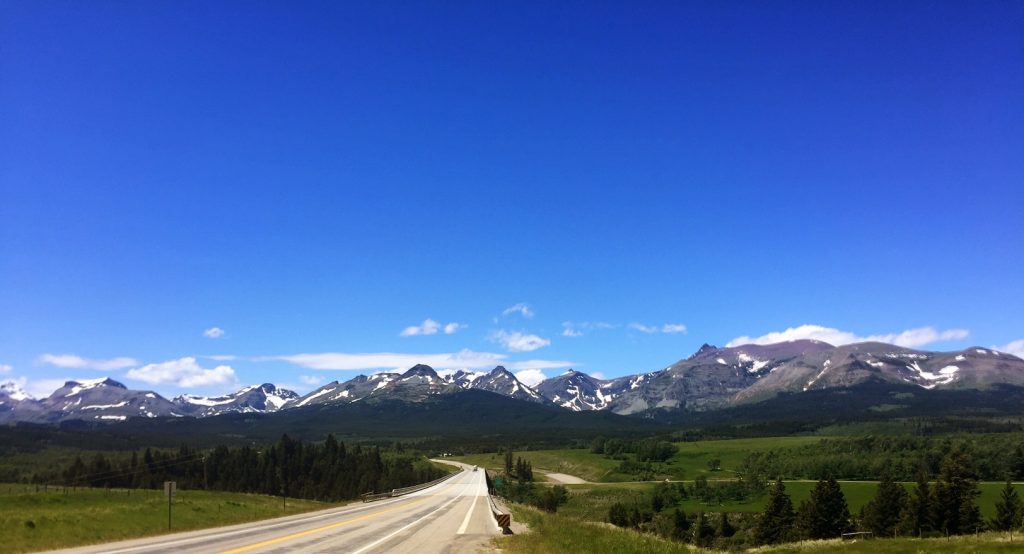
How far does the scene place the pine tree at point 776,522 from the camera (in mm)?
92938

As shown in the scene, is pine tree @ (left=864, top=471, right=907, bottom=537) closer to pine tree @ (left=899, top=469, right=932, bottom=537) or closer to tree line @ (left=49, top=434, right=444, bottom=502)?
pine tree @ (left=899, top=469, right=932, bottom=537)

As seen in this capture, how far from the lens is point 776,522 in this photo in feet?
309

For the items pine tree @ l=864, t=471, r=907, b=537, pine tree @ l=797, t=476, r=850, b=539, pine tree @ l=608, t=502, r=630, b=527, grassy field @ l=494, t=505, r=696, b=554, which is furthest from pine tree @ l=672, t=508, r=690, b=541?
grassy field @ l=494, t=505, r=696, b=554

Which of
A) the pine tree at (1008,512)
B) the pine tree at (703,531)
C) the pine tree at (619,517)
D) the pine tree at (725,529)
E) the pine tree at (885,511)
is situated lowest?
the pine tree at (725,529)

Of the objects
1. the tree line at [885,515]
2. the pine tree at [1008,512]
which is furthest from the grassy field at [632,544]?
the pine tree at [1008,512]

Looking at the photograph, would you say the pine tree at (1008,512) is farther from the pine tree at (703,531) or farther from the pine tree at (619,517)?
the pine tree at (619,517)

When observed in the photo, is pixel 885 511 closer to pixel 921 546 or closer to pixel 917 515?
pixel 917 515

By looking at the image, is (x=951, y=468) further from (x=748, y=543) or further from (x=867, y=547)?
(x=867, y=547)

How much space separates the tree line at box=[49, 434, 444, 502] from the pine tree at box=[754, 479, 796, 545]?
8092 cm

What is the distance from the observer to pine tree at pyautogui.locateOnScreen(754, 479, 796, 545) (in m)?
92.9

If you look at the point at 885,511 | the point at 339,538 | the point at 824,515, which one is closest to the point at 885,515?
the point at 885,511

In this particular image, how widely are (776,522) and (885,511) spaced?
48.1 feet

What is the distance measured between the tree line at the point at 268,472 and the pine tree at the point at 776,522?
80.9 meters

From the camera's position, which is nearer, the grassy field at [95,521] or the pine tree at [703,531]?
the grassy field at [95,521]
